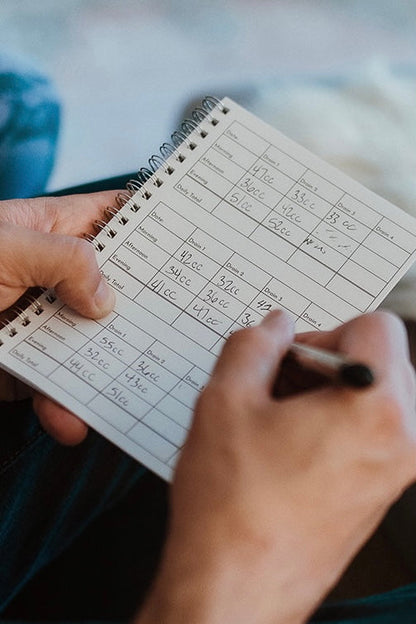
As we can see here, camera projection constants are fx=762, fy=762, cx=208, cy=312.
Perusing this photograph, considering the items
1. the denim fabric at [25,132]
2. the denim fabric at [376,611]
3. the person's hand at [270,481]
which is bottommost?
the denim fabric at [376,611]

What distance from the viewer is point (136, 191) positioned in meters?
0.64

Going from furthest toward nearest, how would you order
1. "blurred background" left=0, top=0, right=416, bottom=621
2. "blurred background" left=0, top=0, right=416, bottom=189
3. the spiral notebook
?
"blurred background" left=0, top=0, right=416, bottom=189, "blurred background" left=0, top=0, right=416, bottom=621, the spiral notebook

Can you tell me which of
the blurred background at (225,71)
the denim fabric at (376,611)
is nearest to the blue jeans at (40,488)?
the denim fabric at (376,611)

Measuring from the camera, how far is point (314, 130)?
1.00 m

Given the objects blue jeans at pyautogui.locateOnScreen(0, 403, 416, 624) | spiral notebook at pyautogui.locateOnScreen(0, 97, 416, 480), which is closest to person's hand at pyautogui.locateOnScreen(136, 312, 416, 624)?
spiral notebook at pyautogui.locateOnScreen(0, 97, 416, 480)

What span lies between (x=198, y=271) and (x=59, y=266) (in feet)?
0.37

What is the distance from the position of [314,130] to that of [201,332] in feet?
1.66

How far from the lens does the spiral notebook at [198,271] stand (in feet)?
1.82

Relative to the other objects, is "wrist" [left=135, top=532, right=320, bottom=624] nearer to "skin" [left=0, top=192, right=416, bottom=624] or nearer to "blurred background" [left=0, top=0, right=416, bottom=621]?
"skin" [left=0, top=192, right=416, bottom=624]

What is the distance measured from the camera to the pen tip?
0.39 m

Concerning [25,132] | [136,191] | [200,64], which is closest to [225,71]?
[200,64]

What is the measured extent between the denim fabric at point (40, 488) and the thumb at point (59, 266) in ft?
0.49

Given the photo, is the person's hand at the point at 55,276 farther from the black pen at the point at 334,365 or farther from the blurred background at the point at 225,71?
the blurred background at the point at 225,71

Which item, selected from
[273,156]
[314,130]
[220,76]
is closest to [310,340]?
[273,156]
